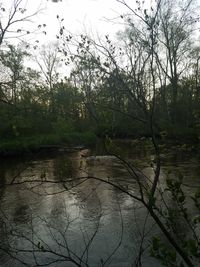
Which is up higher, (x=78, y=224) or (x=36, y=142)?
(x=36, y=142)

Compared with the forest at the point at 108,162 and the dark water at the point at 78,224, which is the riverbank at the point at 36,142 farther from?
the dark water at the point at 78,224

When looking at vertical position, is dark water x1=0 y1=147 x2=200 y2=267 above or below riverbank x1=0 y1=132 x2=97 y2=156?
below

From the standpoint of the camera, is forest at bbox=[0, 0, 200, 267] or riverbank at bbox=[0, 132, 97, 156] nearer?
forest at bbox=[0, 0, 200, 267]

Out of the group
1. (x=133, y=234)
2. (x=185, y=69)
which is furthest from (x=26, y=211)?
(x=185, y=69)

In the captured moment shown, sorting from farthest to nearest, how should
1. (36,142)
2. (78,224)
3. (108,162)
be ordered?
(36,142) < (108,162) < (78,224)

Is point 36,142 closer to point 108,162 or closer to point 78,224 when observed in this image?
point 108,162

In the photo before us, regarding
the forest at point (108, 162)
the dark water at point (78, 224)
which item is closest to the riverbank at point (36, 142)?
the forest at point (108, 162)

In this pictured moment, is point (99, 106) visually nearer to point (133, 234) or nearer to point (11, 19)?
point (133, 234)

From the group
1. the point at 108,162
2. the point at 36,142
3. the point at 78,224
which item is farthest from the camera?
the point at 36,142

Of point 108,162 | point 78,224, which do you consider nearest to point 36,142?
point 108,162

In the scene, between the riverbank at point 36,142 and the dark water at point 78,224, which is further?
the riverbank at point 36,142

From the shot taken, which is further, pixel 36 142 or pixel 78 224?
pixel 36 142

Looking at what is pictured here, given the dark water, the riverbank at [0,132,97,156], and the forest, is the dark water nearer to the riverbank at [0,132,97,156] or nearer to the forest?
the forest

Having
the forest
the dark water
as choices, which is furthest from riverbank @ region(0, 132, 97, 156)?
the dark water
